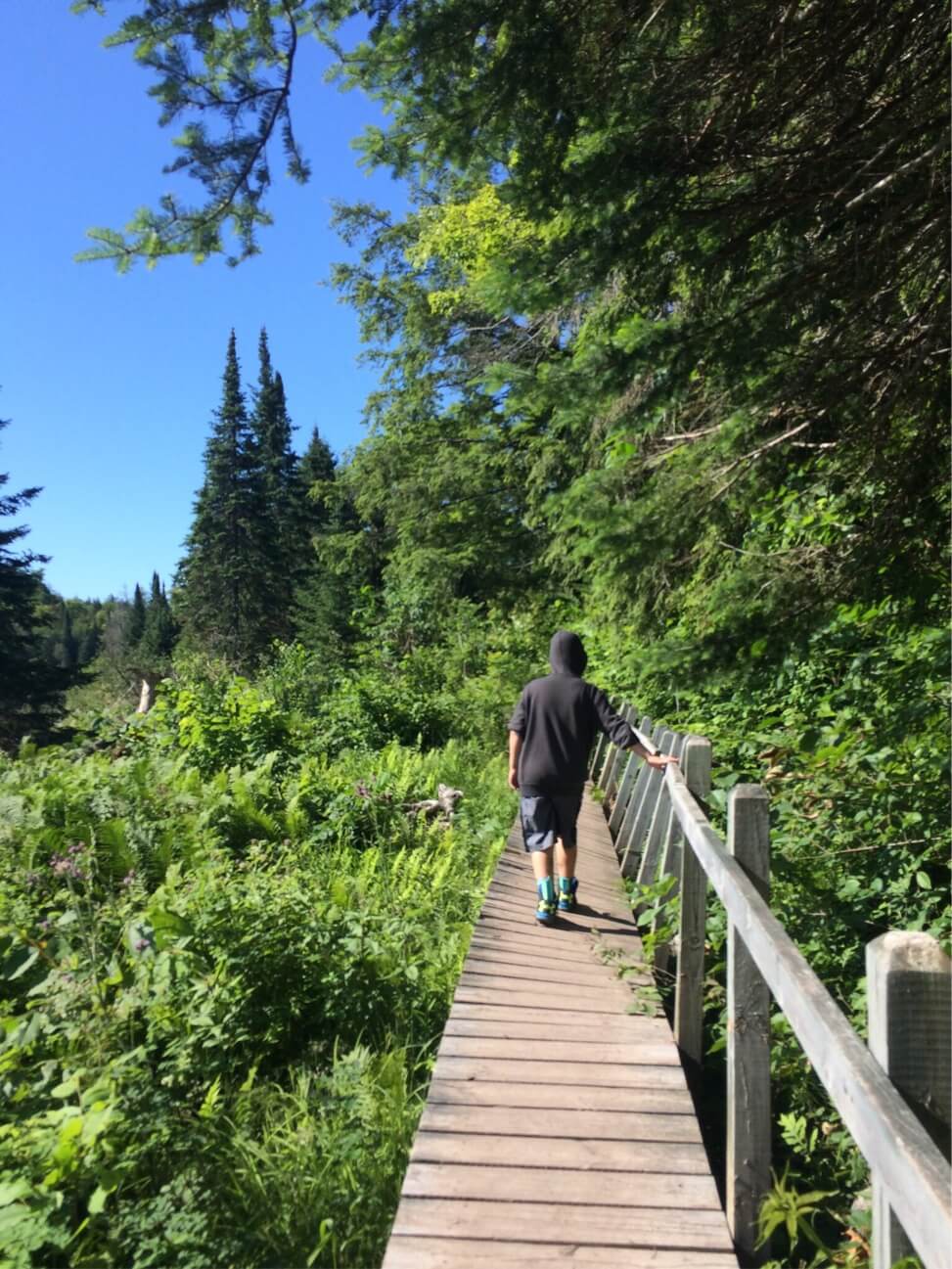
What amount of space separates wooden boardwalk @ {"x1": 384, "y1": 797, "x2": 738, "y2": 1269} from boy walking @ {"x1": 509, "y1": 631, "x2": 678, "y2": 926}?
696 mm

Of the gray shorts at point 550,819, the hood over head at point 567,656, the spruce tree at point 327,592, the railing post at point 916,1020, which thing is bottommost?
the gray shorts at point 550,819

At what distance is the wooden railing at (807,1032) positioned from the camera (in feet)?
4.36

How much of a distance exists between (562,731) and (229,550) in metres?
50.0

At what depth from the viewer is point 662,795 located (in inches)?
207

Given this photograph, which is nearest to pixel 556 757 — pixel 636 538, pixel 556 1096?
pixel 636 538

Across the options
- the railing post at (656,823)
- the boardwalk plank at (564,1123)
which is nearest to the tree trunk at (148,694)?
the railing post at (656,823)

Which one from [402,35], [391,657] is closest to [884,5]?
[402,35]

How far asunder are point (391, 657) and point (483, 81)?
575 inches

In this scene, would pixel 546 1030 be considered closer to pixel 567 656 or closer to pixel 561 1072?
pixel 561 1072

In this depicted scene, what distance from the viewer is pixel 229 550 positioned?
171 ft

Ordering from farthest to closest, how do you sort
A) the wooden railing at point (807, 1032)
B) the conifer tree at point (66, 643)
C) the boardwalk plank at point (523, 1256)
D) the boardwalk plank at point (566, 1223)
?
the conifer tree at point (66, 643), the boardwalk plank at point (566, 1223), the boardwalk plank at point (523, 1256), the wooden railing at point (807, 1032)

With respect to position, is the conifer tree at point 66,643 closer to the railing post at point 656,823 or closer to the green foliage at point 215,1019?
the green foliage at point 215,1019

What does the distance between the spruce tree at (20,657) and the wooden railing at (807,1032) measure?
2961cm

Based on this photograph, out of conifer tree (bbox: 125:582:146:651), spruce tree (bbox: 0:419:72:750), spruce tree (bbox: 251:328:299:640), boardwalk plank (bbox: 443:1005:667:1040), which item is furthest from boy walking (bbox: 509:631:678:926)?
conifer tree (bbox: 125:582:146:651)
